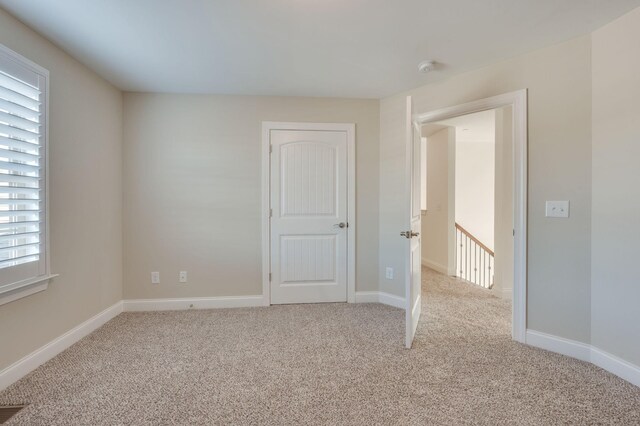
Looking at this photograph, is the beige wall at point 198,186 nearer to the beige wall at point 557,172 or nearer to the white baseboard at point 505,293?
the beige wall at point 557,172

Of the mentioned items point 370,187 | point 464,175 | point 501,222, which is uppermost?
point 464,175

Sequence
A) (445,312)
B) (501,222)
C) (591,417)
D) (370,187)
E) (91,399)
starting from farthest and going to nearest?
(501,222) → (370,187) → (445,312) → (91,399) → (591,417)

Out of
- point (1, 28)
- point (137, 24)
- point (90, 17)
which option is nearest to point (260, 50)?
point (137, 24)

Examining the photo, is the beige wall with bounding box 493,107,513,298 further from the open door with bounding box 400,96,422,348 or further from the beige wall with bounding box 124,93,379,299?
the beige wall with bounding box 124,93,379,299

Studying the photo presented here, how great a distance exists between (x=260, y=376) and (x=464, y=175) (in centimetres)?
560

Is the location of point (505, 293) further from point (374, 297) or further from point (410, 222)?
point (410, 222)

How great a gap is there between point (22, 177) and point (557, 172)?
3.69 m

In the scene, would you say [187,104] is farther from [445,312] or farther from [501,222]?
[501,222]

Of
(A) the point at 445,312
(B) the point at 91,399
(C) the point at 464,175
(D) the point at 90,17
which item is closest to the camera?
(B) the point at 91,399

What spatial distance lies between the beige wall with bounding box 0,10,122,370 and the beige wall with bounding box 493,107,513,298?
168 inches

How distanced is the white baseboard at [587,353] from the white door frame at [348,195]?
1664 mm

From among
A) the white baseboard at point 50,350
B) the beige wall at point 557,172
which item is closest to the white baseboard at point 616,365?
the beige wall at point 557,172

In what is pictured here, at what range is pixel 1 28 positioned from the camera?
1719 mm

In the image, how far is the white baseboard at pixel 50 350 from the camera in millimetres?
1773
